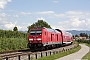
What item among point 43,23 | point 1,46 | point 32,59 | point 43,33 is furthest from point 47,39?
point 43,23

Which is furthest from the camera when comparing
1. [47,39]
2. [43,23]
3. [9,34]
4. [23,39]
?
[43,23]

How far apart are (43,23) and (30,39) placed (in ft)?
374

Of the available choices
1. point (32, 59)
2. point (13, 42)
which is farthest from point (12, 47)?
point (32, 59)

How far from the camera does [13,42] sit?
4262 cm

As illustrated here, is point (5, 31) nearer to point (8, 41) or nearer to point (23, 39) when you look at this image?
point (8, 41)

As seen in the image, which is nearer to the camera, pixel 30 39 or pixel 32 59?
pixel 32 59

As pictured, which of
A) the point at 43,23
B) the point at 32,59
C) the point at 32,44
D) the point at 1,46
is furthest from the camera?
the point at 43,23

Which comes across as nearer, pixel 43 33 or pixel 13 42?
pixel 43 33

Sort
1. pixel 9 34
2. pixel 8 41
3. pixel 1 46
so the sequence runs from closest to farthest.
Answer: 1. pixel 1 46
2. pixel 8 41
3. pixel 9 34

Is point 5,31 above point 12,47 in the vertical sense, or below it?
above

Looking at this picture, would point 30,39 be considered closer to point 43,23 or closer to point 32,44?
point 32,44

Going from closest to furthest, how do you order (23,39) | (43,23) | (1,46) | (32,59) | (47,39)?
(32,59)
(47,39)
(1,46)
(23,39)
(43,23)

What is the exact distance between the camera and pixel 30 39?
33.5 m

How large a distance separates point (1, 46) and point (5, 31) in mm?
5114
